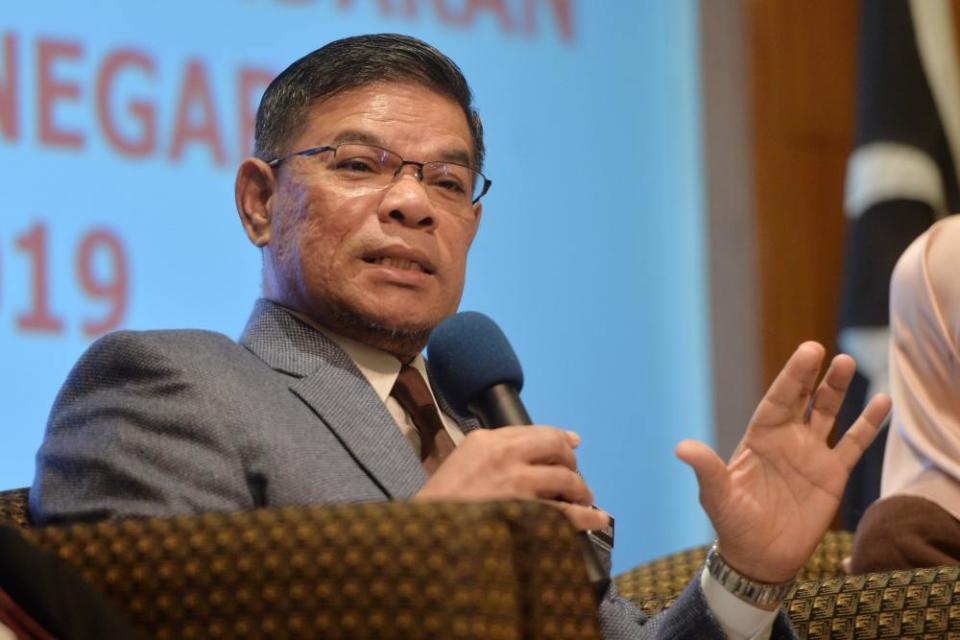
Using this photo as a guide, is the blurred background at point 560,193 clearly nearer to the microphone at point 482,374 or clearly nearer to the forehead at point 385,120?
the forehead at point 385,120

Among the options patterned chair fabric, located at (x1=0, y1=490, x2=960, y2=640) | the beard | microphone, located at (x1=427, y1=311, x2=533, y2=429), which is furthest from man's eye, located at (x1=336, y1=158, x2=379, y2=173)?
patterned chair fabric, located at (x1=0, y1=490, x2=960, y2=640)

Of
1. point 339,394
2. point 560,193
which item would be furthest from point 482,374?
point 560,193

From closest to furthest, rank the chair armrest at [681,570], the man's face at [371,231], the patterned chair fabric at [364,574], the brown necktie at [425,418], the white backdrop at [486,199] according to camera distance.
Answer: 1. the patterned chair fabric at [364,574]
2. the brown necktie at [425,418]
3. the man's face at [371,231]
4. the chair armrest at [681,570]
5. the white backdrop at [486,199]

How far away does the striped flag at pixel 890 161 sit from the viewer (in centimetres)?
434

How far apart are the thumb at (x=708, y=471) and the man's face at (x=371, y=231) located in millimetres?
561

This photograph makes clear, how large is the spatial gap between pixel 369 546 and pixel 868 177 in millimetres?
3430

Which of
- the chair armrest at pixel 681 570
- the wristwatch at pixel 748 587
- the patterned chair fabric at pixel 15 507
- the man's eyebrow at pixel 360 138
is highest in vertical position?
the man's eyebrow at pixel 360 138

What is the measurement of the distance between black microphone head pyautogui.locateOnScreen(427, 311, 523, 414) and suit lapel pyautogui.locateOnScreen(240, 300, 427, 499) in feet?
0.37

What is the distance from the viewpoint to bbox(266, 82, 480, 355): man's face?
220 centimetres

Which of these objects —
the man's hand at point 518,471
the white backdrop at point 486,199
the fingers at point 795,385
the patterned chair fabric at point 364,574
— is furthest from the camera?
the white backdrop at point 486,199

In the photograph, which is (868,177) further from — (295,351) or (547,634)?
(547,634)

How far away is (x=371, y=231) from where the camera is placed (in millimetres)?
2207

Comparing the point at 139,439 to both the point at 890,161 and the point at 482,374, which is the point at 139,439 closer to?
the point at 482,374

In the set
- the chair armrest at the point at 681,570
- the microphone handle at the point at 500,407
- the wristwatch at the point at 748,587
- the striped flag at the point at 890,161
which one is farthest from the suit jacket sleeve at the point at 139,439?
the striped flag at the point at 890,161
